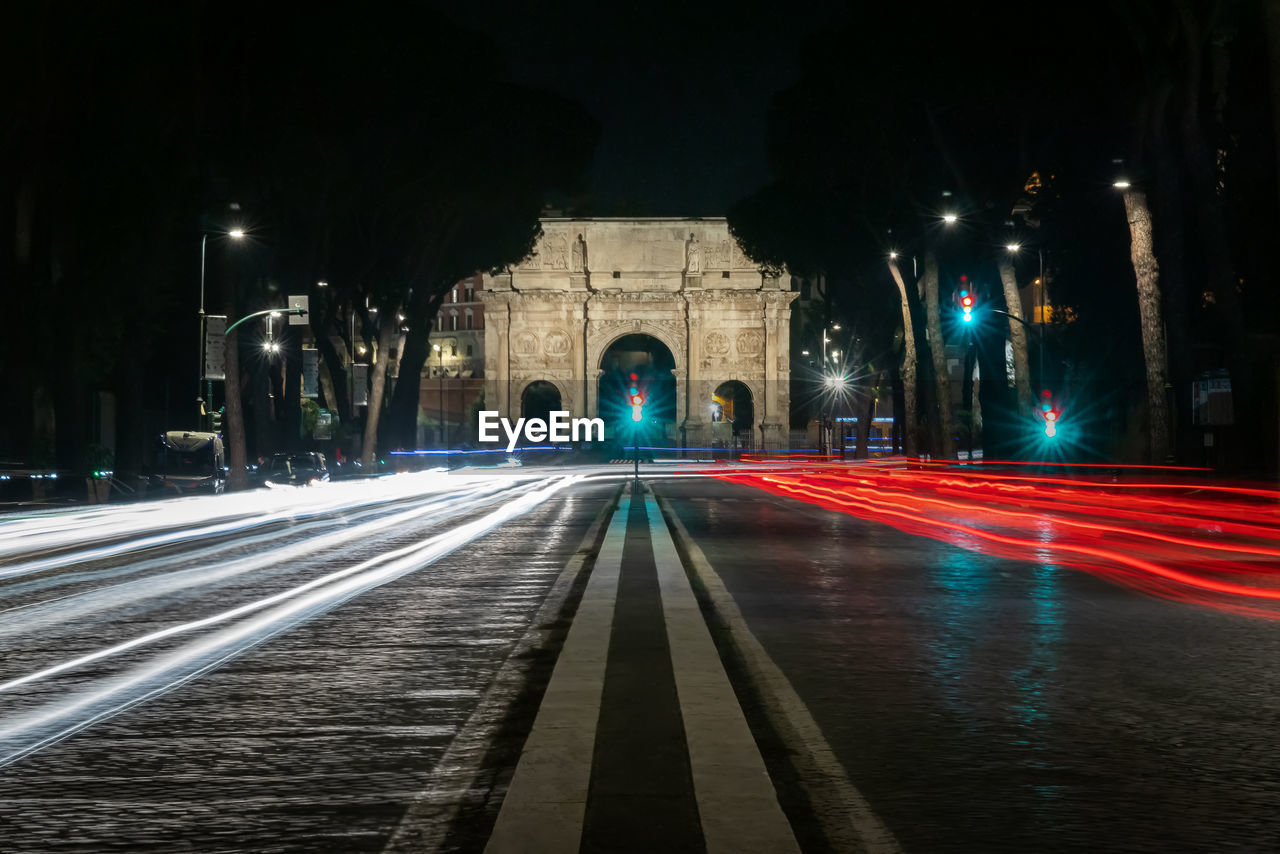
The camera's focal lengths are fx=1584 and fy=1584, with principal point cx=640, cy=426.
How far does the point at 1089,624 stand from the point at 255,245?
132 feet

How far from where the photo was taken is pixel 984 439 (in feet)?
184

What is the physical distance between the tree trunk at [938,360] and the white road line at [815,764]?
137 ft

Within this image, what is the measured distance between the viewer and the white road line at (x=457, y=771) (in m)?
4.95

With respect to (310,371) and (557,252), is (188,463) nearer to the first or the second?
(310,371)

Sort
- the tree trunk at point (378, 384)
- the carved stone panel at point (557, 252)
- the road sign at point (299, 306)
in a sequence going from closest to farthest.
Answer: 1. the road sign at point (299, 306)
2. the tree trunk at point (378, 384)
3. the carved stone panel at point (557, 252)

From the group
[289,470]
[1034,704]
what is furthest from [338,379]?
[1034,704]

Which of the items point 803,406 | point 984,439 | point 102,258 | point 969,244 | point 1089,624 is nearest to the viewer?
point 1089,624

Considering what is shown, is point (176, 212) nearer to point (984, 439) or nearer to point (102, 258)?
point (102, 258)

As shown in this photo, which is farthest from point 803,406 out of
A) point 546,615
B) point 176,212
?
point 546,615

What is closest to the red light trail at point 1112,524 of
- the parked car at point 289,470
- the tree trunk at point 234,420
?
the parked car at point 289,470

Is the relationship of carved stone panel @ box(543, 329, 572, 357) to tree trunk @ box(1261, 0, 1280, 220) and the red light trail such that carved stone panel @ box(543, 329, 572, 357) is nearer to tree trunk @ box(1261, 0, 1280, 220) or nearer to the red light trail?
the red light trail

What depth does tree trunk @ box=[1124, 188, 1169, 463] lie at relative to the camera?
36.3m

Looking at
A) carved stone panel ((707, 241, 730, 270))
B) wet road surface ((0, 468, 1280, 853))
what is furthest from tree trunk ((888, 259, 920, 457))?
wet road surface ((0, 468, 1280, 853))

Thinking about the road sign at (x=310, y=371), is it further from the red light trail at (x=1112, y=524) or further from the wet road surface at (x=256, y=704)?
the wet road surface at (x=256, y=704)
